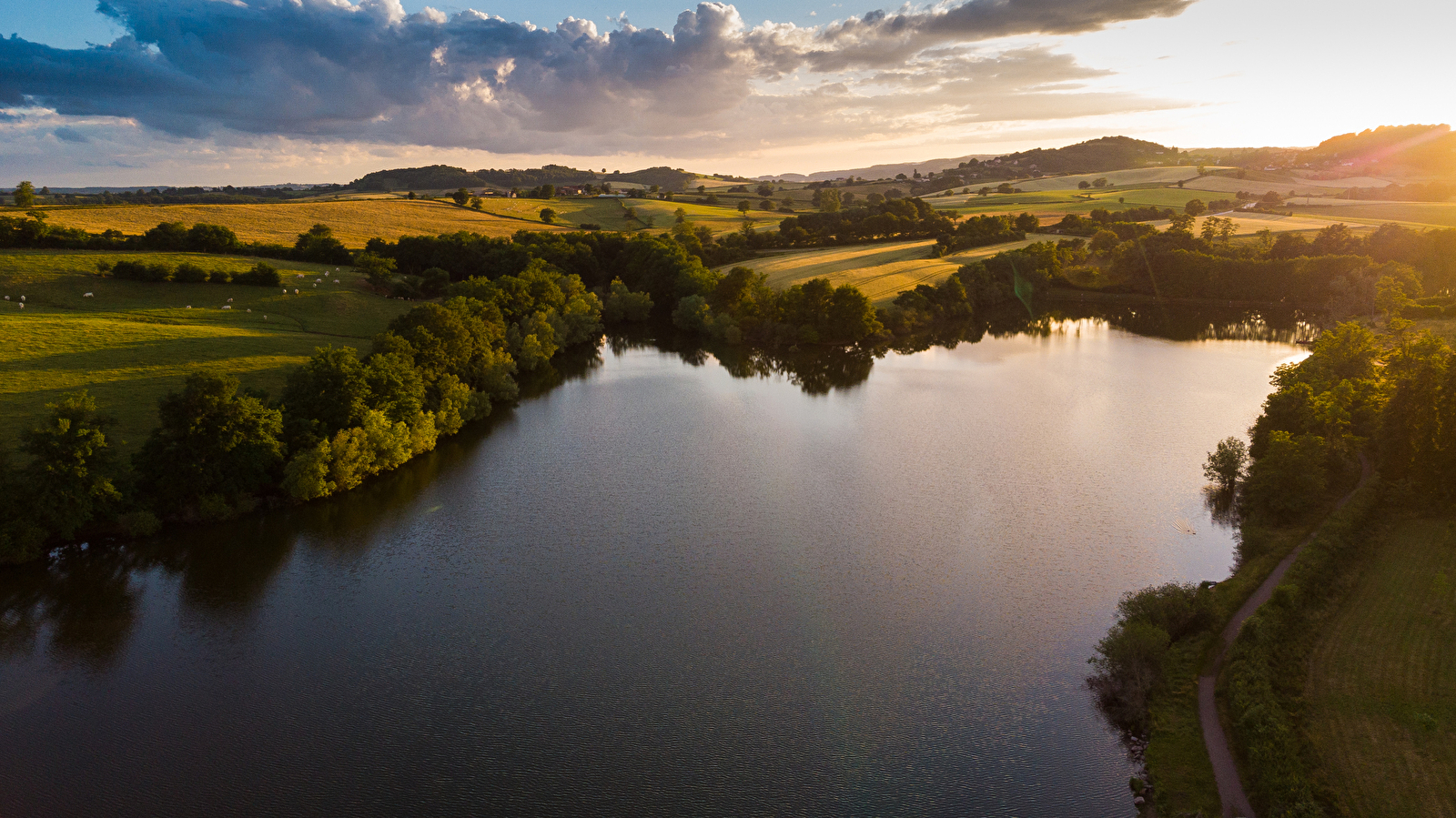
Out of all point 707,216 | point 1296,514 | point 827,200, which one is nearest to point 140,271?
point 1296,514

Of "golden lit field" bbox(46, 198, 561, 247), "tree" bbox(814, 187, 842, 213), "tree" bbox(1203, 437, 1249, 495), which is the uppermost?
"tree" bbox(814, 187, 842, 213)

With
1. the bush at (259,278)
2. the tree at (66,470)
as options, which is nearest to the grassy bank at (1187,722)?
the tree at (66,470)

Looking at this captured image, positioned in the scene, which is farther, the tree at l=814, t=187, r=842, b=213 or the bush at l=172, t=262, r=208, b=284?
the tree at l=814, t=187, r=842, b=213

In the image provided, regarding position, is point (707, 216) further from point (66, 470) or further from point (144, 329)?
point (66, 470)

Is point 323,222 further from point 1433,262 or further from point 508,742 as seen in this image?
point 1433,262

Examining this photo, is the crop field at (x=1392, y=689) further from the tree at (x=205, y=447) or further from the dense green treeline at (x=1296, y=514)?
the tree at (x=205, y=447)

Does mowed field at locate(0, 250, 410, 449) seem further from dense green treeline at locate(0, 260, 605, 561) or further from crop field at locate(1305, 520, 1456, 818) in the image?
crop field at locate(1305, 520, 1456, 818)

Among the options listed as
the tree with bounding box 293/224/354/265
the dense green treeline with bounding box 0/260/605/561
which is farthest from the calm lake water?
the tree with bounding box 293/224/354/265
